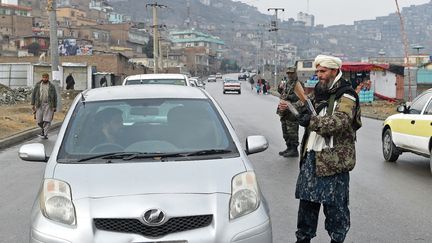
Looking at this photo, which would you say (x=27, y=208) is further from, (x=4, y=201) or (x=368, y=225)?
(x=368, y=225)

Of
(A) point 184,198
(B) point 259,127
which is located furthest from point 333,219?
(B) point 259,127

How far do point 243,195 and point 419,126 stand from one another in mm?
7265

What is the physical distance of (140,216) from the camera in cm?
391

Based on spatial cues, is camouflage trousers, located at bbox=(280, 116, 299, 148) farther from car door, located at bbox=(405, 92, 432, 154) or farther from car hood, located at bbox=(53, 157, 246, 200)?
car hood, located at bbox=(53, 157, 246, 200)

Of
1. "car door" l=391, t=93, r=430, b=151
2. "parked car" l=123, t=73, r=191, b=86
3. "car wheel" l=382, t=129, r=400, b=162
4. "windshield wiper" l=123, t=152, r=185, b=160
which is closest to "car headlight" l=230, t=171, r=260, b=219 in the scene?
"windshield wiper" l=123, t=152, r=185, b=160

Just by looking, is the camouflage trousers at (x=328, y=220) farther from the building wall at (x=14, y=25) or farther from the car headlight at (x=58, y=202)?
the building wall at (x=14, y=25)

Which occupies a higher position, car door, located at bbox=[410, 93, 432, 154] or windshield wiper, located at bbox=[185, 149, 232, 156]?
windshield wiper, located at bbox=[185, 149, 232, 156]

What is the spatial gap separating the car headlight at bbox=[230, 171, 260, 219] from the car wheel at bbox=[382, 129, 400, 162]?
7.98m

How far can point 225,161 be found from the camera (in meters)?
4.63

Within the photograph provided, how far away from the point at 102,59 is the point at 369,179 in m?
67.2

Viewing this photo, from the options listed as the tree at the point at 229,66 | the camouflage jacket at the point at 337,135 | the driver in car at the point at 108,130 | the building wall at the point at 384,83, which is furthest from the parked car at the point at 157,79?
the tree at the point at 229,66

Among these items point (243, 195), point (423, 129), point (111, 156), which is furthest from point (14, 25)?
point (243, 195)

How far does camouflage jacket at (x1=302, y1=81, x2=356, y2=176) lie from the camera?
470 centimetres

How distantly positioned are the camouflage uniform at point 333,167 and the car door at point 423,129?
592cm
